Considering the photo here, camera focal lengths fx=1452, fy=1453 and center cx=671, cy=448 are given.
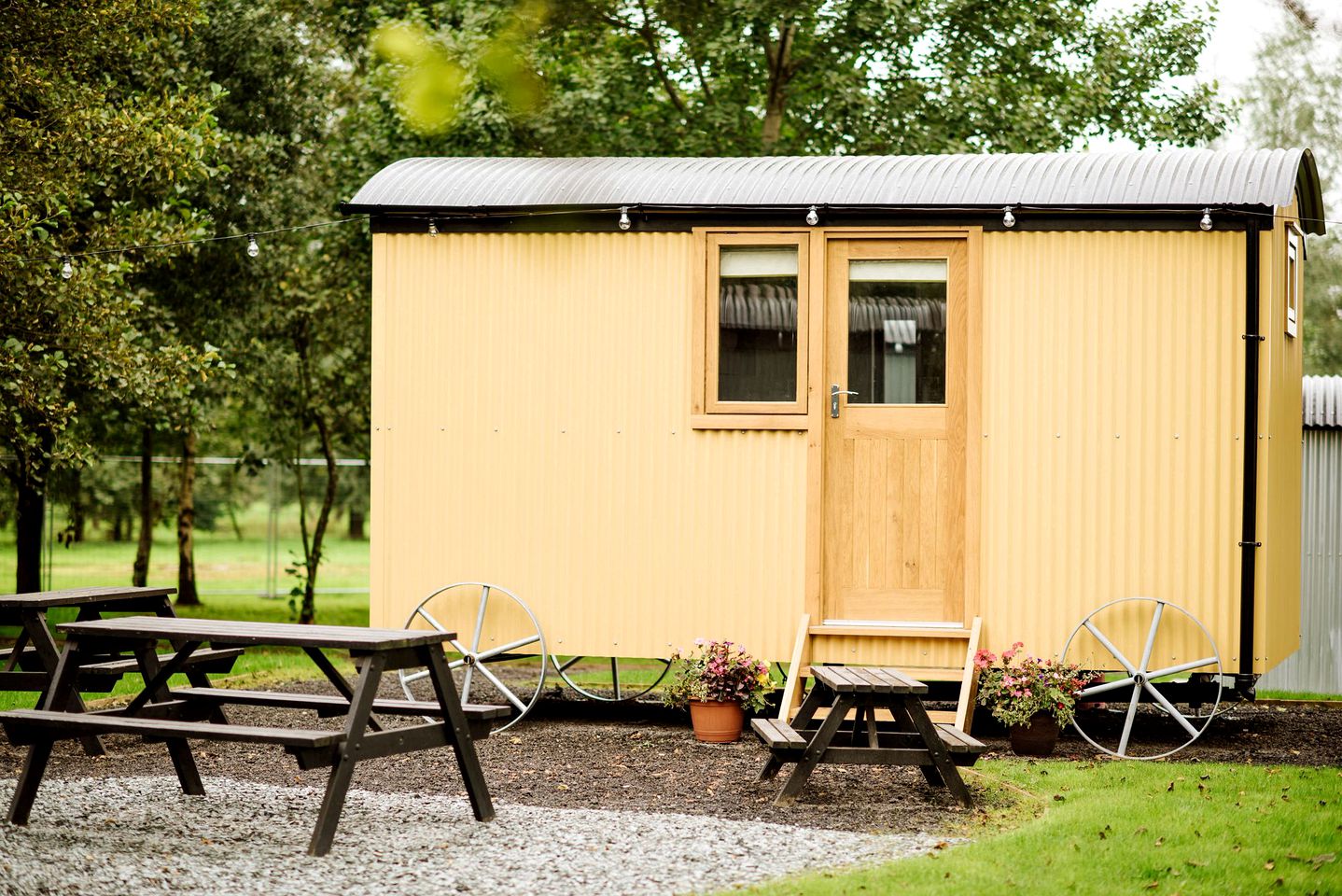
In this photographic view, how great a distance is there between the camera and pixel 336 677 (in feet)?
19.8

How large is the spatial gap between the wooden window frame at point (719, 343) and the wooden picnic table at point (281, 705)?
2.79 metres

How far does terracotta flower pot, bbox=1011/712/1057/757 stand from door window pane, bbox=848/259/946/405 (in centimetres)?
178

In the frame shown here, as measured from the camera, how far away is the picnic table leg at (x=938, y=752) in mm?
5988

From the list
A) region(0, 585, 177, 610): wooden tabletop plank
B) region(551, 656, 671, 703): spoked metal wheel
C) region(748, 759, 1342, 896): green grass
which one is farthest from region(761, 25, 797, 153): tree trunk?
region(0, 585, 177, 610): wooden tabletop plank

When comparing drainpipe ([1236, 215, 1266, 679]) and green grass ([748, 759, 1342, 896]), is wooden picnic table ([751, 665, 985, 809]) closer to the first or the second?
green grass ([748, 759, 1342, 896])

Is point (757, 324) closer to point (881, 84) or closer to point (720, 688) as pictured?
point (720, 688)

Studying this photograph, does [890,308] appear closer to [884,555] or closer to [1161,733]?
[884,555]

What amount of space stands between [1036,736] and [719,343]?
2.71 meters

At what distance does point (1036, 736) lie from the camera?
7504 mm

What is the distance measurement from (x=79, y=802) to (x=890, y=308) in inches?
187

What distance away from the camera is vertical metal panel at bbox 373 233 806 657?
8.07 meters

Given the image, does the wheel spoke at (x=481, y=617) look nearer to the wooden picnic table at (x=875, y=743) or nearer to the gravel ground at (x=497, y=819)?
the gravel ground at (x=497, y=819)

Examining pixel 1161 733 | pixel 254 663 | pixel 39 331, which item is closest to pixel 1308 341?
pixel 1161 733

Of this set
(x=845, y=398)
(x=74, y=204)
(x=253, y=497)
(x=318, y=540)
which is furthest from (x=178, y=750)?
(x=253, y=497)
